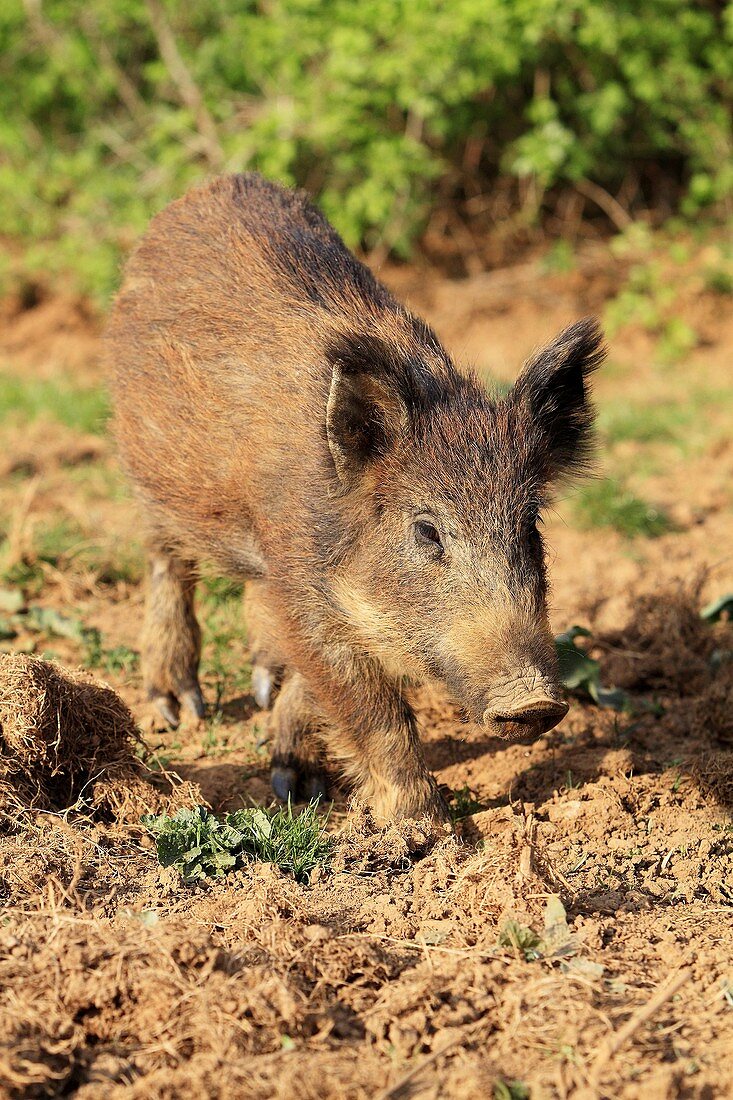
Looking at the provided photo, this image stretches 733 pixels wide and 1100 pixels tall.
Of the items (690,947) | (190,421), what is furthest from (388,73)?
(690,947)

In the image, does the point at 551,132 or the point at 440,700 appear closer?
the point at 440,700

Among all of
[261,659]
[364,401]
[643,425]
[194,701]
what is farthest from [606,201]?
[364,401]

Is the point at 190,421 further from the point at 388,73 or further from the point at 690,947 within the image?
the point at 388,73

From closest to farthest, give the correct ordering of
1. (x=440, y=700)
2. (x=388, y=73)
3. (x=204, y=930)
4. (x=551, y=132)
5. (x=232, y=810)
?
(x=204, y=930) → (x=232, y=810) → (x=440, y=700) → (x=388, y=73) → (x=551, y=132)

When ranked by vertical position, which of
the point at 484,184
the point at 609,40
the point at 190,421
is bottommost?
the point at 190,421

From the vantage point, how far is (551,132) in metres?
9.73

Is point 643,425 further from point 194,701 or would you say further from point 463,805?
point 463,805

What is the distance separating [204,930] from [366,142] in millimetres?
7979

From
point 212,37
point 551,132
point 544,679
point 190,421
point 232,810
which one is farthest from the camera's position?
point 212,37

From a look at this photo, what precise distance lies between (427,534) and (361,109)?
6.54 meters

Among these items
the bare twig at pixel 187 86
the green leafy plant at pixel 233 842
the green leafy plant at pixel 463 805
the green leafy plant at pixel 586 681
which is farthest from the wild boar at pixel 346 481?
the bare twig at pixel 187 86

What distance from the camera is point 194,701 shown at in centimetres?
490

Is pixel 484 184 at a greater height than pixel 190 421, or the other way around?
pixel 484 184

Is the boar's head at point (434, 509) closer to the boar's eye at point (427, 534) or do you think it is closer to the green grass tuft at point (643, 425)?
the boar's eye at point (427, 534)
